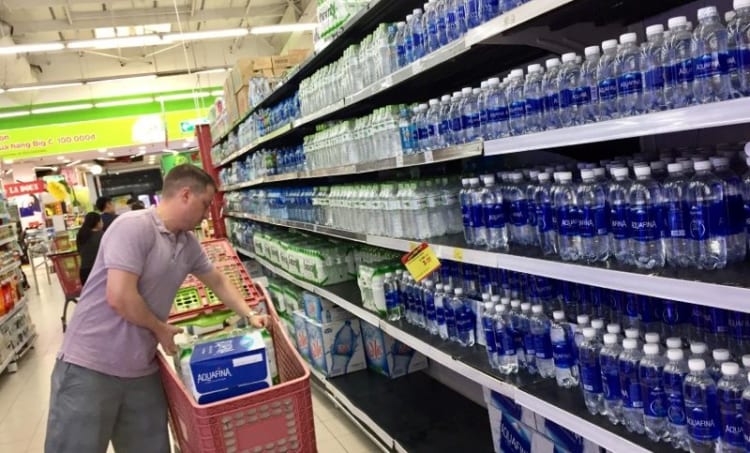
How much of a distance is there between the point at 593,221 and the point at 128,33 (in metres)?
12.6

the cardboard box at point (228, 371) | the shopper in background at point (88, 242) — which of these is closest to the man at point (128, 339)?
the cardboard box at point (228, 371)

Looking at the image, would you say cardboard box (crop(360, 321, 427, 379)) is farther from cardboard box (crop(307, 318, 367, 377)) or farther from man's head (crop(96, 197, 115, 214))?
man's head (crop(96, 197, 115, 214))

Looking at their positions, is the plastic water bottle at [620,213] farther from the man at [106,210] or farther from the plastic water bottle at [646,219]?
the man at [106,210]

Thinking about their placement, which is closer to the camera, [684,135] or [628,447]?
[628,447]

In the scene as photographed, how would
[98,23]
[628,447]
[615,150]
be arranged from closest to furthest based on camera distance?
[628,447] < [615,150] < [98,23]

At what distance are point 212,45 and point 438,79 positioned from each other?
47.7 feet

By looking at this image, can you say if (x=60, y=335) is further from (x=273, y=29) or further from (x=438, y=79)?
(x=438, y=79)

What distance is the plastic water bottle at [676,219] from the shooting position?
1616mm

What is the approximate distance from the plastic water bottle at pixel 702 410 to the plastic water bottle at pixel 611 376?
24 centimetres

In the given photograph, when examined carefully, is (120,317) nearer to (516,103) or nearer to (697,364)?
(516,103)

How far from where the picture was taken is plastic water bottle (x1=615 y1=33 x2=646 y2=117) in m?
1.65

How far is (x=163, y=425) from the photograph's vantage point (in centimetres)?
270

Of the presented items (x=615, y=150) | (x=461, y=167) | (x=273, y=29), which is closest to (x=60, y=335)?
(x=273, y=29)

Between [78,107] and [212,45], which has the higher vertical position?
[212,45]
